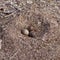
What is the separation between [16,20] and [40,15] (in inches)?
16.9

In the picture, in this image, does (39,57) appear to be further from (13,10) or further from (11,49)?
(13,10)

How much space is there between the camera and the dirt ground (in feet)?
A: 10.7

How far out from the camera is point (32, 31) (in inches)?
141

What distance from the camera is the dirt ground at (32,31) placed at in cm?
326

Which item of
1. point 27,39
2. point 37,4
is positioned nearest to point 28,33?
point 27,39

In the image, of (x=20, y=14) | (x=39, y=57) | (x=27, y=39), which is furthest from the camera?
(x=20, y=14)

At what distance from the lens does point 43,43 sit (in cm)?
343

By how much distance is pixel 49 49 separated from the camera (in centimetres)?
335

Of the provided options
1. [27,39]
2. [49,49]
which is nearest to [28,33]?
[27,39]

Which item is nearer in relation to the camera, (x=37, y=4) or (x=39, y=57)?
(x=39, y=57)

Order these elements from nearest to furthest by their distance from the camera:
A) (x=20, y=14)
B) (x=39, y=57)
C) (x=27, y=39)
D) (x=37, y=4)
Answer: (x=39, y=57) → (x=27, y=39) → (x=20, y=14) → (x=37, y=4)

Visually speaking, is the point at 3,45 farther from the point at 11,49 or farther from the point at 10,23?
the point at 10,23

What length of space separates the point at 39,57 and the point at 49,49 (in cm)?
21

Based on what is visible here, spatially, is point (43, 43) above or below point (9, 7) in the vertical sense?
below
